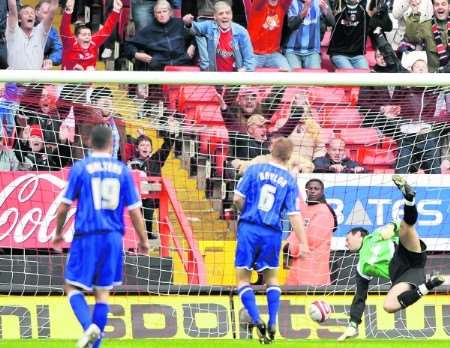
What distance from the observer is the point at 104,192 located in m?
10.6

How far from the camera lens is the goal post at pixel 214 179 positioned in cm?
1449

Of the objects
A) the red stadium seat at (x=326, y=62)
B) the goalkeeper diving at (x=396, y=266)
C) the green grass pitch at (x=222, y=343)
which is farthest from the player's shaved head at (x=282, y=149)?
the red stadium seat at (x=326, y=62)

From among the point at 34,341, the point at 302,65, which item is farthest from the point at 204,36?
the point at 34,341

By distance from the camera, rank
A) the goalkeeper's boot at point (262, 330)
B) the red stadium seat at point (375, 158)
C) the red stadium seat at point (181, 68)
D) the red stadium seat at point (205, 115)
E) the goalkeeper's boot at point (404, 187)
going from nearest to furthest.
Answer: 1. the goalkeeper's boot at point (262, 330)
2. the goalkeeper's boot at point (404, 187)
3. the red stadium seat at point (205, 115)
4. the red stadium seat at point (375, 158)
5. the red stadium seat at point (181, 68)

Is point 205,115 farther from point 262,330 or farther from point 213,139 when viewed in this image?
point 262,330

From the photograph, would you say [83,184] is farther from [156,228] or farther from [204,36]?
[204,36]

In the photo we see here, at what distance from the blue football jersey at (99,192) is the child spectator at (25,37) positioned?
646 cm

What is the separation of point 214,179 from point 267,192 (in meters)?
3.09

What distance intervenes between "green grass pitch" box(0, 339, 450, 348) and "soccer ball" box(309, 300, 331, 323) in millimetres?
250

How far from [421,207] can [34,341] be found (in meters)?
4.94

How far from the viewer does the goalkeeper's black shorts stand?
13.3 metres

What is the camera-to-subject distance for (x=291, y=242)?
15258 millimetres

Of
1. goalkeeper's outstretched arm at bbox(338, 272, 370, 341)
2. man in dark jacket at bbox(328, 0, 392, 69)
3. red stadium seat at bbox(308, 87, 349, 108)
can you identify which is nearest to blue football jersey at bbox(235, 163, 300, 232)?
goalkeeper's outstretched arm at bbox(338, 272, 370, 341)

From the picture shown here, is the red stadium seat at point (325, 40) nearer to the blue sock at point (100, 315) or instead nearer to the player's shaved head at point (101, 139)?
the player's shaved head at point (101, 139)
